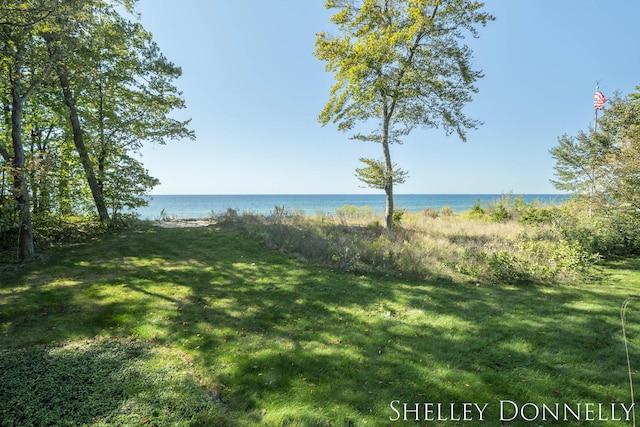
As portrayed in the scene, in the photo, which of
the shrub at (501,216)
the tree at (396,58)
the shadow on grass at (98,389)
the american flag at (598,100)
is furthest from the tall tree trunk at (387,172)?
the american flag at (598,100)

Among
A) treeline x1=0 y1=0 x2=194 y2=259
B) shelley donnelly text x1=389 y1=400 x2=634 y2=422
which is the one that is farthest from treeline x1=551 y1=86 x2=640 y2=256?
treeline x1=0 y1=0 x2=194 y2=259

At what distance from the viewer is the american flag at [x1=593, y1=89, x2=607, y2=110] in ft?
49.8

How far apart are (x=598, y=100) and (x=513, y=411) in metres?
19.4

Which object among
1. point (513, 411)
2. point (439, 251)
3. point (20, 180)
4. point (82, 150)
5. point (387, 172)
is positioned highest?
point (82, 150)

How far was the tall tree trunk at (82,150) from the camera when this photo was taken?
1003 cm

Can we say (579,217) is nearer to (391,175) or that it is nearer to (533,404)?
(391,175)

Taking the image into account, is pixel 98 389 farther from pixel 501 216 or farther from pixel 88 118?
pixel 501 216

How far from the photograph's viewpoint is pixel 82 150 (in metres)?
10.4

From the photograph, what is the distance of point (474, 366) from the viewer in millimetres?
3666

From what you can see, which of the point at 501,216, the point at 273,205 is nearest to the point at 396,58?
the point at 501,216

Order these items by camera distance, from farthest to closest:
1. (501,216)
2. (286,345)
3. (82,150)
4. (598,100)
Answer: (501,216)
(598,100)
(82,150)
(286,345)

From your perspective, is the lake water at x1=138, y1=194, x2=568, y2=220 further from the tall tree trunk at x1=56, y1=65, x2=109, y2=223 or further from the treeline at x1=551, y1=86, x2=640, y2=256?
the treeline at x1=551, y1=86, x2=640, y2=256

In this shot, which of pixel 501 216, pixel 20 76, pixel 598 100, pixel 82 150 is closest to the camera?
pixel 20 76

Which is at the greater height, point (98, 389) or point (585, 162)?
point (585, 162)
